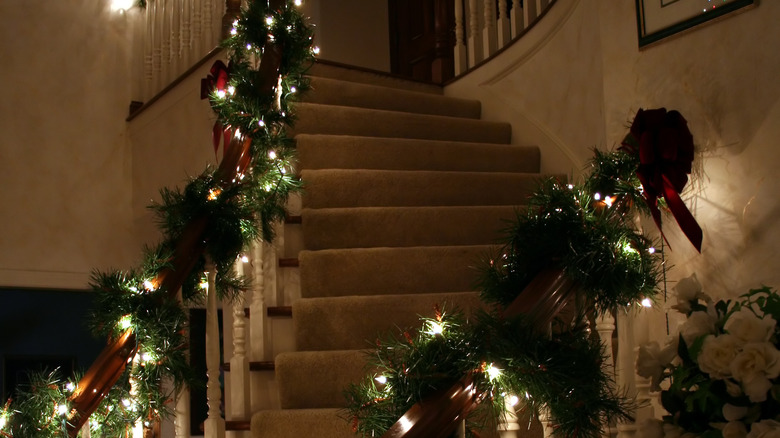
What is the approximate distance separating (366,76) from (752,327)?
342cm

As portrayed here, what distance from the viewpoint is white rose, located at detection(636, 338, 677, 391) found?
1591 mm

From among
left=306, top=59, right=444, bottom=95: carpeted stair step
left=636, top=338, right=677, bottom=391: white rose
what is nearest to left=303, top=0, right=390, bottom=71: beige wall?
left=306, top=59, right=444, bottom=95: carpeted stair step

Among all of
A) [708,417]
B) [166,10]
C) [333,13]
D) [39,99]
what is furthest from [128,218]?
[708,417]

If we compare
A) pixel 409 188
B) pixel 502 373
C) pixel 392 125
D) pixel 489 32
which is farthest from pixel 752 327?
pixel 489 32

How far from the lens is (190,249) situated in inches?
87.1

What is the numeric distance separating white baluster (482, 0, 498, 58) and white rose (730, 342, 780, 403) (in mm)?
3292

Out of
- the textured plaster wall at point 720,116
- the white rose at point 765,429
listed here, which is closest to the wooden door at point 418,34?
the textured plaster wall at point 720,116

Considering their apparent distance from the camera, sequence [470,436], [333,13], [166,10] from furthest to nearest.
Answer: [333,13]
[166,10]
[470,436]

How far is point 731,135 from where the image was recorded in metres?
2.08

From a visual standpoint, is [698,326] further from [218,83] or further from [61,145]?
[61,145]

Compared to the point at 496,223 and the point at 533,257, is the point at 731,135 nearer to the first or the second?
→ the point at 533,257

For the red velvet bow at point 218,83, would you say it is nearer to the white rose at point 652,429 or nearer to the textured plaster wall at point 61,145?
the white rose at point 652,429

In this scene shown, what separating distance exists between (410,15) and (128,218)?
2.52 metres

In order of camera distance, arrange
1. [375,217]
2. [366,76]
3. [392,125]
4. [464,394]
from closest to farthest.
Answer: [464,394], [375,217], [392,125], [366,76]
